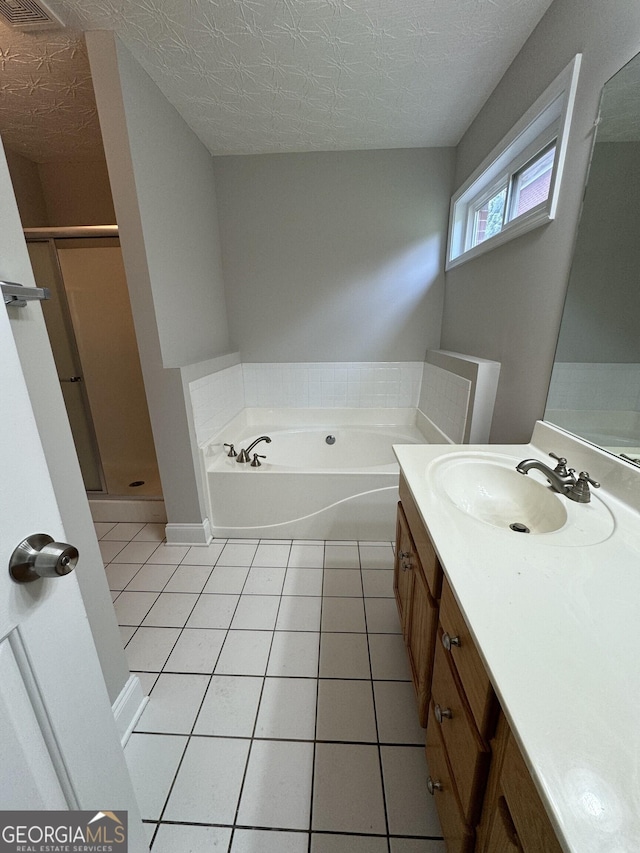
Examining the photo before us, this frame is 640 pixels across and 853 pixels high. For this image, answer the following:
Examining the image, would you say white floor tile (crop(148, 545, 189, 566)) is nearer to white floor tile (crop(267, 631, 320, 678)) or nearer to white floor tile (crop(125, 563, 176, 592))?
white floor tile (crop(125, 563, 176, 592))

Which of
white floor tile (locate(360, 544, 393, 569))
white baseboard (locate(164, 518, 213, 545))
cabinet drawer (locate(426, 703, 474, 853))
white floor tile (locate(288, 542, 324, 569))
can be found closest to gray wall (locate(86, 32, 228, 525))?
white baseboard (locate(164, 518, 213, 545))

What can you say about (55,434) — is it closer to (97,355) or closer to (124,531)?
(124,531)

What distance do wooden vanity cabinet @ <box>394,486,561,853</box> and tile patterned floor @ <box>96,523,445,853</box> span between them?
227 mm

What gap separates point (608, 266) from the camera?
0.99 meters

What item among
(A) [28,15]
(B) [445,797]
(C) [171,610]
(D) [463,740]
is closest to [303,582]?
(C) [171,610]

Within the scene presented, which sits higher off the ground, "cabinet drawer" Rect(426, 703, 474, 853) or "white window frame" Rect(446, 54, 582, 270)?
"white window frame" Rect(446, 54, 582, 270)

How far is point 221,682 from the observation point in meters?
1.21

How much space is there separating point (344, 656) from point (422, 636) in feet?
1.72

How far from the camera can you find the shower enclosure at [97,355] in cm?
211

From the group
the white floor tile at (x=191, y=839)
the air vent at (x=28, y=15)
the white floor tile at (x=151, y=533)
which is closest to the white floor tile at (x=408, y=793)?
the white floor tile at (x=191, y=839)

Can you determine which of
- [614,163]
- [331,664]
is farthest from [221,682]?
[614,163]

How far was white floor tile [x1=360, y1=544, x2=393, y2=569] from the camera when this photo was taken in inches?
70.8

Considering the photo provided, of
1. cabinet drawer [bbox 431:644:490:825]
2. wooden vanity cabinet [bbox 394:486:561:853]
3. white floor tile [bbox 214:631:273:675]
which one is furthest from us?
white floor tile [bbox 214:631:273:675]

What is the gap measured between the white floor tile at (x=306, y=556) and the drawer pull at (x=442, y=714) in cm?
105
